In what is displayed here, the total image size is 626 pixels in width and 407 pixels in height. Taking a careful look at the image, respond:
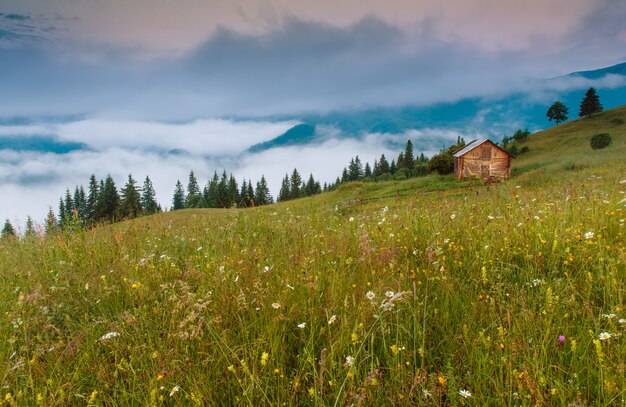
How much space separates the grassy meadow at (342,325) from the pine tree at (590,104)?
369 ft

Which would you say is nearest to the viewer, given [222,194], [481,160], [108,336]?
[108,336]

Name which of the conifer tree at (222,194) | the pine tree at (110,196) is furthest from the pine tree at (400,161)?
the pine tree at (110,196)

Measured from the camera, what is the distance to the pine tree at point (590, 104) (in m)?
89.6

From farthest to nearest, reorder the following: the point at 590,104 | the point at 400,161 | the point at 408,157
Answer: the point at 400,161, the point at 408,157, the point at 590,104

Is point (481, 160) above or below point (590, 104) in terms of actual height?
below

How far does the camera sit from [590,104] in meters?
90.4

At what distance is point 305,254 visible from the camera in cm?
418

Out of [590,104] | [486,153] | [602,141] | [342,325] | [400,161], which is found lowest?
[342,325]

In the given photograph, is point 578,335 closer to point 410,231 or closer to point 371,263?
point 371,263

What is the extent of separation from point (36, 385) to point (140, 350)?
0.68 meters

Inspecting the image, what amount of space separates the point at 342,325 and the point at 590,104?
387 ft

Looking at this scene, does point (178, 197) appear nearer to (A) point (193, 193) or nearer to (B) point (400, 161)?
(A) point (193, 193)

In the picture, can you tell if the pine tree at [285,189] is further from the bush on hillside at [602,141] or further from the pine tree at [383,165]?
the bush on hillside at [602,141]

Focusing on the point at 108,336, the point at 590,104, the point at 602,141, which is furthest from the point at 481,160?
the point at 590,104
